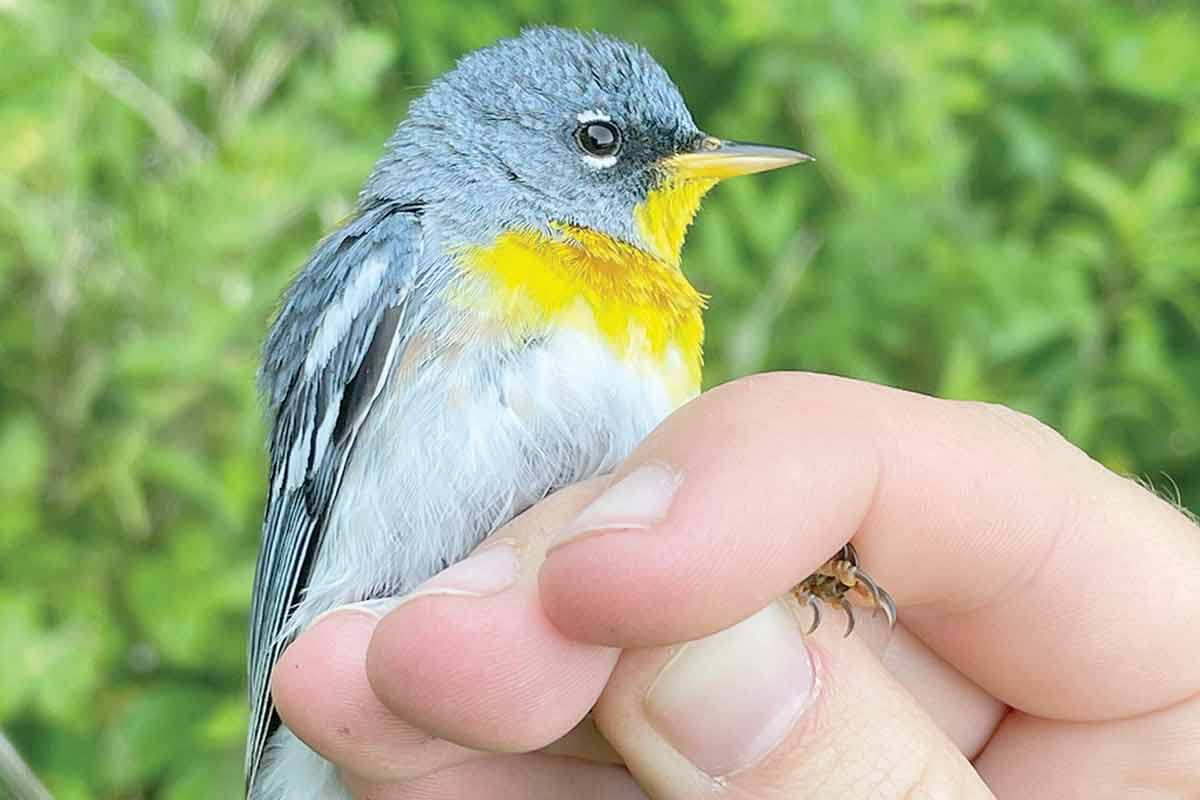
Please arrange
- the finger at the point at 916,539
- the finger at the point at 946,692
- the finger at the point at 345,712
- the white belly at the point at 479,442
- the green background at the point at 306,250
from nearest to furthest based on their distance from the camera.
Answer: the finger at the point at 916,539 → the finger at the point at 345,712 → the white belly at the point at 479,442 → the finger at the point at 946,692 → the green background at the point at 306,250

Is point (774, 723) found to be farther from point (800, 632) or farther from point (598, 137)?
point (598, 137)

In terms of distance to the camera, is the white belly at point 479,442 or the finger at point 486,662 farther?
the white belly at point 479,442

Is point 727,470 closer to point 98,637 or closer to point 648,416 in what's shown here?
point 648,416

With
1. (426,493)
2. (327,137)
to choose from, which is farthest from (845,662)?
(327,137)

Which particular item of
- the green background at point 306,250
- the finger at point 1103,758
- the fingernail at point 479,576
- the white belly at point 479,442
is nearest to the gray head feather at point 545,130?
the white belly at point 479,442

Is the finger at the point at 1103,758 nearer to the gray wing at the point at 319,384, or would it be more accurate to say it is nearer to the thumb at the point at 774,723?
the thumb at the point at 774,723

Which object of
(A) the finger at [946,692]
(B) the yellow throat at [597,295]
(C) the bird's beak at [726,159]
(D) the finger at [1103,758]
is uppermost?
(C) the bird's beak at [726,159]
